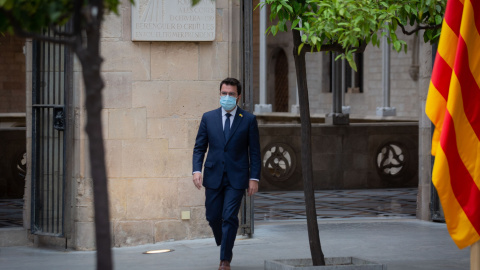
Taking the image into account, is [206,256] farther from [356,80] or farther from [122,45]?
[356,80]

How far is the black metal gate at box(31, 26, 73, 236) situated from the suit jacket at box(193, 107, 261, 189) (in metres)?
1.98

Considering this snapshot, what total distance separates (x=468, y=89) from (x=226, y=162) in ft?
7.51

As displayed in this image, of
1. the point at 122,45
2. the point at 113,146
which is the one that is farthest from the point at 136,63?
the point at 113,146

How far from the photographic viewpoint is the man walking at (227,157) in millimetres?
7582

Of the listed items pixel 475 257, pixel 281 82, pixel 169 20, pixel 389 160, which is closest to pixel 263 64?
pixel 389 160

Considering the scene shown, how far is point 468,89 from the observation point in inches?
232

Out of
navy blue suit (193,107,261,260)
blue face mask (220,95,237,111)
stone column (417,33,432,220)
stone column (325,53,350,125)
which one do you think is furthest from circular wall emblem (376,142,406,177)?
blue face mask (220,95,237,111)

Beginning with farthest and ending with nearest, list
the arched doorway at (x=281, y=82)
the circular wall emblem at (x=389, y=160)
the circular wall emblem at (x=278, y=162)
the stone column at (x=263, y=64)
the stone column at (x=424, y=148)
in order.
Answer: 1. the arched doorway at (x=281, y=82)
2. the stone column at (x=263, y=64)
3. the circular wall emblem at (x=389, y=160)
4. the circular wall emblem at (x=278, y=162)
5. the stone column at (x=424, y=148)

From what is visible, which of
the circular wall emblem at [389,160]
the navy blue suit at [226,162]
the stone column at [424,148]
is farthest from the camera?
the circular wall emblem at [389,160]

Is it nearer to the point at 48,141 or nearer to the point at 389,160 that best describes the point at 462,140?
the point at 48,141

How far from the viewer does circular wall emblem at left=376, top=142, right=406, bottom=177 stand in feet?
54.0

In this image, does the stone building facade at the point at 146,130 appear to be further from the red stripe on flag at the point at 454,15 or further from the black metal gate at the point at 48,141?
the red stripe on flag at the point at 454,15

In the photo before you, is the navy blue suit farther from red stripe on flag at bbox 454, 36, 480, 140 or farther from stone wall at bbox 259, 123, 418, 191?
stone wall at bbox 259, 123, 418, 191

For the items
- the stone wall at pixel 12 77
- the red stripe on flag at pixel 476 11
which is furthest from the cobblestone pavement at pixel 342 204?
the stone wall at pixel 12 77
